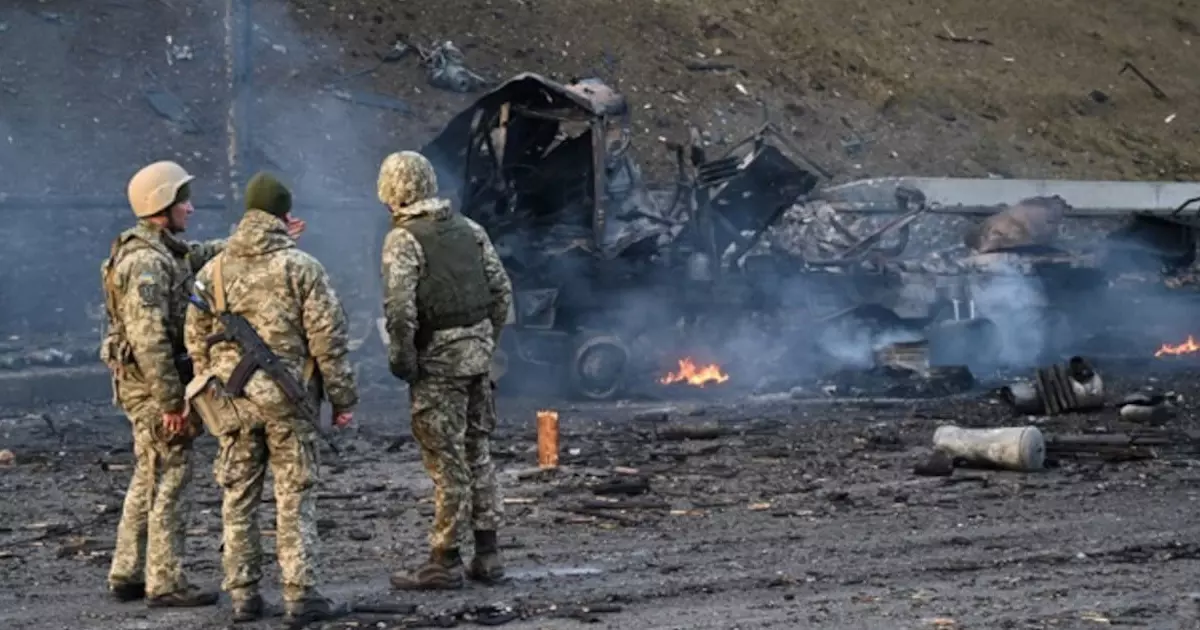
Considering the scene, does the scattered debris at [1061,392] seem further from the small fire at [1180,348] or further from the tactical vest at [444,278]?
the tactical vest at [444,278]

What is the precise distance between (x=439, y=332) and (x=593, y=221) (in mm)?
9512

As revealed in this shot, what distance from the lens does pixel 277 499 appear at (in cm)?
870

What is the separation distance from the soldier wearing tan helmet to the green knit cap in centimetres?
52

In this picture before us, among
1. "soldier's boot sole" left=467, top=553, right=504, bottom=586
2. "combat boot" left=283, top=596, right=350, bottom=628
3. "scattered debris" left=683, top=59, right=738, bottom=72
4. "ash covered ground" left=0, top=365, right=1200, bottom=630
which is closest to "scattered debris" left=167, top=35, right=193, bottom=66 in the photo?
"scattered debris" left=683, top=59, right=738, bottom=72

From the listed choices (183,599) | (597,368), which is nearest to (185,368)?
(183,599)

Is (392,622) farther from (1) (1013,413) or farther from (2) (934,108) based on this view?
(2) (934,108)

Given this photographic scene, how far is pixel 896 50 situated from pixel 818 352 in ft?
54.7

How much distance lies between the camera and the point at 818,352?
65.9ft

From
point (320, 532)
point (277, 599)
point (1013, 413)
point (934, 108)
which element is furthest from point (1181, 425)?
point (934, 108)

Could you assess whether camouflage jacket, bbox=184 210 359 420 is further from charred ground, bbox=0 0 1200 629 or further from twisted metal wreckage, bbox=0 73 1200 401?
twisted metal wreckage, bbox=0 73 1200 401

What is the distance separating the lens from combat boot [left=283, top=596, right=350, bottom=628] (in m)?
8.58

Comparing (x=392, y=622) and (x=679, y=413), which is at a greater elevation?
(x=679, y=413)

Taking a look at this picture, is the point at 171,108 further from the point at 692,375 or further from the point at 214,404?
the point at 214,404

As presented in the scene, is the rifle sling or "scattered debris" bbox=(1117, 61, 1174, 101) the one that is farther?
"scattered debris" bbox=(1117, 61, 1174, 101)
